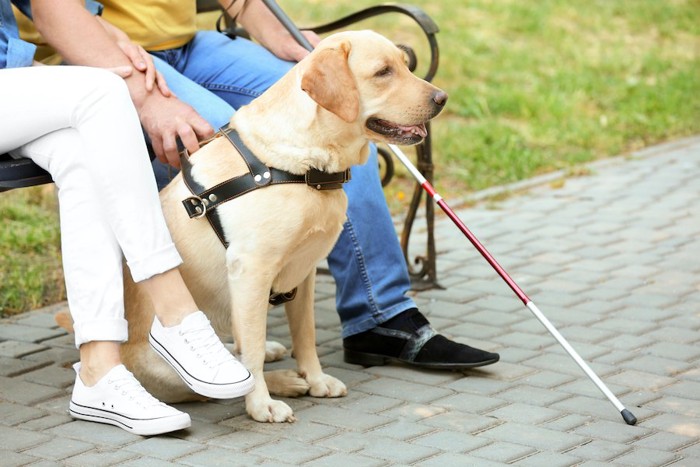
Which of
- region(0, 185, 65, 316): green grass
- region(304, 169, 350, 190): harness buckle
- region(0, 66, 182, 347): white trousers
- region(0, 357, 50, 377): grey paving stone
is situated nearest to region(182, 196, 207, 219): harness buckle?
region(0, 66, 182, 347): white trousers

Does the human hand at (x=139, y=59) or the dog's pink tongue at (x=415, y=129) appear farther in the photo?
the human hand at (x=139, y=59)

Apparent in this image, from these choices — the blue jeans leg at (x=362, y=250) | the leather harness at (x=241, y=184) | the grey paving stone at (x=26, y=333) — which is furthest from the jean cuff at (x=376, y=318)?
the grey paving stone at (x=26, y=333)

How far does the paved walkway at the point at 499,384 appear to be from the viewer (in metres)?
3.15

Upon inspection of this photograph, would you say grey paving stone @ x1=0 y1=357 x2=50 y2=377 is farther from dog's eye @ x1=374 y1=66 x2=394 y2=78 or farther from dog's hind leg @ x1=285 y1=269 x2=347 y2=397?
dog's eye @ x1=374 y1=66 x2=394 y2=78

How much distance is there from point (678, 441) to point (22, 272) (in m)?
3.00

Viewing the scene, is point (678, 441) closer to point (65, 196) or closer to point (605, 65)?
point (65, 196)

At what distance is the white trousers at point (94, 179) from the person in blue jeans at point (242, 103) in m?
0.31

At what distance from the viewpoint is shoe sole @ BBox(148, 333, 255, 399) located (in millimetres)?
3254

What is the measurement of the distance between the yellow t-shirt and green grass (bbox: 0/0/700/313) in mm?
1284

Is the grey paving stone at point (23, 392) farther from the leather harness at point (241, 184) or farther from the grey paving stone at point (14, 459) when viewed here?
the leather harness at point (241, 184)

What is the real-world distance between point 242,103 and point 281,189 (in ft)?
2.92

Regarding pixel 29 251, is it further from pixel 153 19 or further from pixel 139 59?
pixel 139 59

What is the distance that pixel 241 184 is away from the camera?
333 cm

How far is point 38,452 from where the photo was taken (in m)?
3.16
